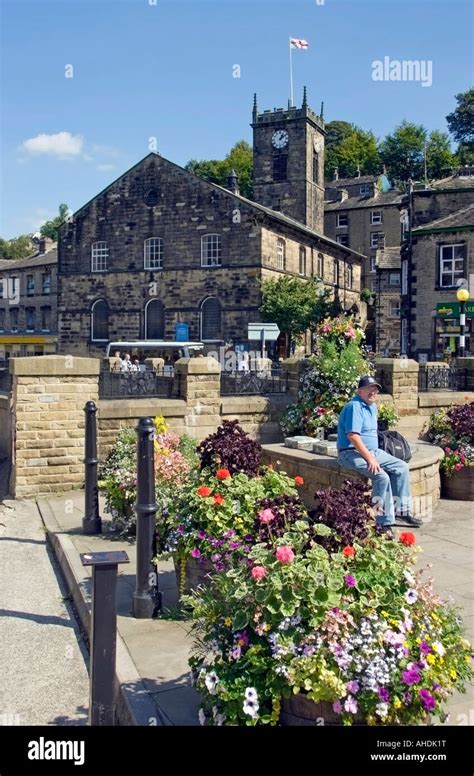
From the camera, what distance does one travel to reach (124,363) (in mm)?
21750

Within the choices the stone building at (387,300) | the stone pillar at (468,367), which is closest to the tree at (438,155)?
the stone building at (387,300)

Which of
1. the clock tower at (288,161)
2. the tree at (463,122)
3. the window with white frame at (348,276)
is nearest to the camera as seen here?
the window with white frame at (348,276)

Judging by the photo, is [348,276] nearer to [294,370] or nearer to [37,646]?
[294,370]

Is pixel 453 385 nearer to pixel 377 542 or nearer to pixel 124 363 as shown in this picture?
pixel 124 363

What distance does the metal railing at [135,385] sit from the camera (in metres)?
12.5

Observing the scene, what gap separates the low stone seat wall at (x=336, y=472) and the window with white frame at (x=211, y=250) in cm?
2939

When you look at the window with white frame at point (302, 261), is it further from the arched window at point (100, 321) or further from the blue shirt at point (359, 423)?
the blue shirt at point (359, 423)

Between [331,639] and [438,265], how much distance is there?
96.4 feet

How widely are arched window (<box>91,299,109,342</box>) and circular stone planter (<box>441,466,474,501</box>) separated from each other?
33.5 metres

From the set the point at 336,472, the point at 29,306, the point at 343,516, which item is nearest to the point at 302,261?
the point at 29,306

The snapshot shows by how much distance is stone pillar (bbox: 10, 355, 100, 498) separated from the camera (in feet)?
35.3

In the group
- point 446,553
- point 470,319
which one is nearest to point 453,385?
point 446,553

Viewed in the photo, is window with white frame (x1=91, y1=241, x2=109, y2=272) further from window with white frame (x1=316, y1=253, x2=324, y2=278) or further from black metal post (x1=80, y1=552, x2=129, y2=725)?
black metal post (x1=80, y1=552, x2=129, y2=725)

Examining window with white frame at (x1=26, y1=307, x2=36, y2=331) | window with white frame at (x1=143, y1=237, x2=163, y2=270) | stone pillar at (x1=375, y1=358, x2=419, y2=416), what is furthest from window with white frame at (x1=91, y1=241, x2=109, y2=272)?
stone pillar at (x1=375, y1=358, x2=419, y2=416)
